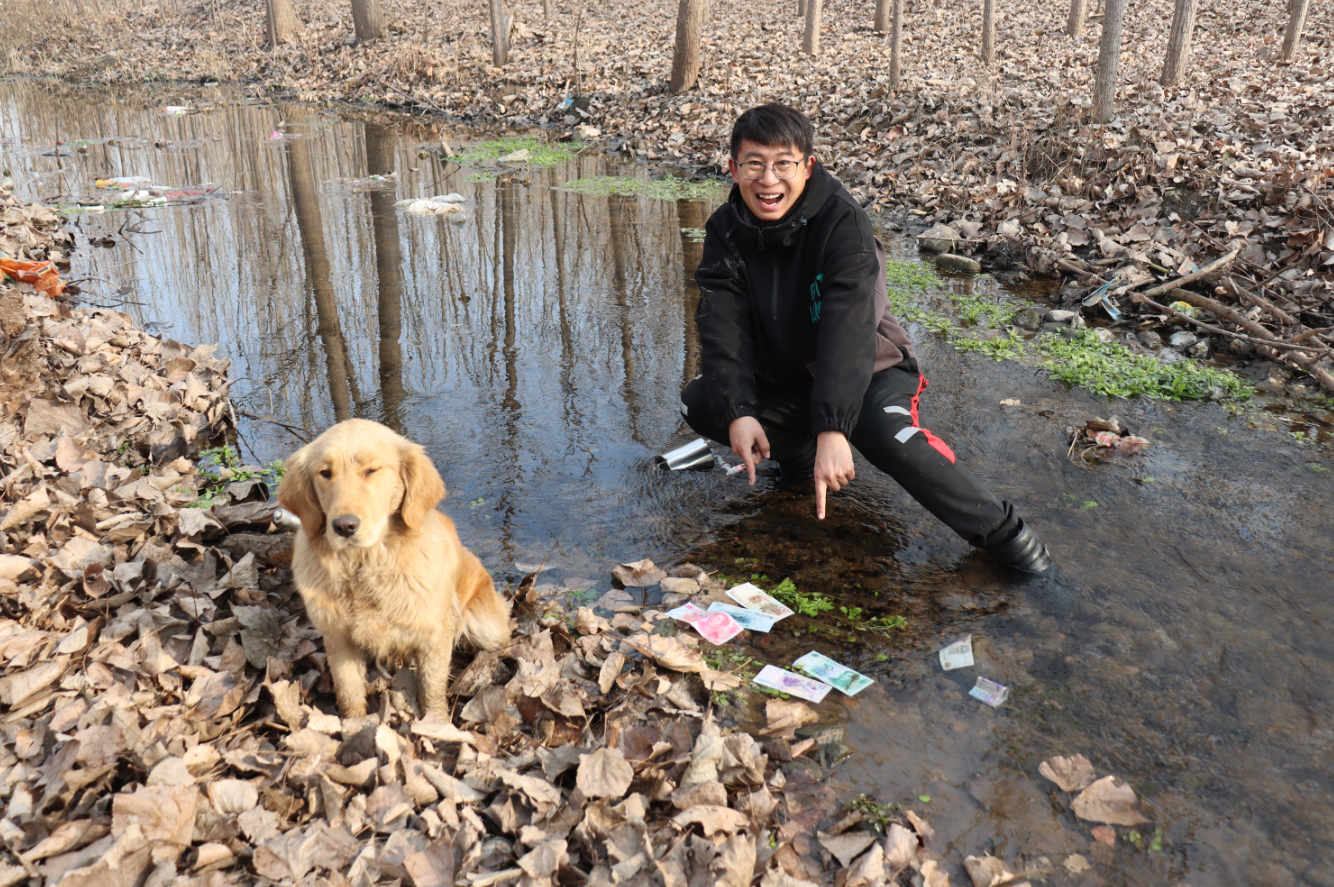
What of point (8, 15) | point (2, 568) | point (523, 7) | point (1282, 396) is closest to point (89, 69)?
point (8, 15)

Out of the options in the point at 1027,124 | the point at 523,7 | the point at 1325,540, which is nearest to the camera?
the point at 1325,540

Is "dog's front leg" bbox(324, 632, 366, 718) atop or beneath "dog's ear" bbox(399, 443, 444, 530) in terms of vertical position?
beneath

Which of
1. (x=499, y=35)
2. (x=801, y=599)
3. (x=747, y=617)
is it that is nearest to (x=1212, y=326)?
(x=801, y=599)

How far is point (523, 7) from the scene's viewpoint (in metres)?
32.1

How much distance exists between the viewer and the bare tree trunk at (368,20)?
27219 millimetres

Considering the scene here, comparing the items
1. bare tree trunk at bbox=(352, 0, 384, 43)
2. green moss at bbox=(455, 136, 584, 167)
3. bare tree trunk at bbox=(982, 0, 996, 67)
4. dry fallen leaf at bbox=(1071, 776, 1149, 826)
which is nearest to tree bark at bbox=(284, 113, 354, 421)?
green moss at bbox=(455, 136, 584, 167)

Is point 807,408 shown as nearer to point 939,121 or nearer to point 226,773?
point 226,773

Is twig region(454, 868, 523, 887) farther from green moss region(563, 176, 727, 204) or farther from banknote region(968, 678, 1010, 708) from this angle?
green moss region(563, 176, 727, 204)

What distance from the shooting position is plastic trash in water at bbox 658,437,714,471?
504 centimetres

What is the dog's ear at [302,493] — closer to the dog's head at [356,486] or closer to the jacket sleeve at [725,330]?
the dog's head at [356,486]

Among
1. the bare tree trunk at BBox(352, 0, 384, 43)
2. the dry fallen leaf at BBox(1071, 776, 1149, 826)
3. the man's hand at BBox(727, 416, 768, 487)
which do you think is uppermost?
the bare tree trunk at BBox(352, 0, 384, 43)

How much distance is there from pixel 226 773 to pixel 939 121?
13210 millimetres

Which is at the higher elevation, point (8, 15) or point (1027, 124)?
Answer: point (8, 15)

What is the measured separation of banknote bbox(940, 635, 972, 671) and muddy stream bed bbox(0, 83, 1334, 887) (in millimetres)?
50
